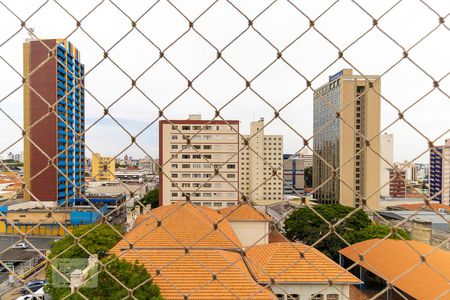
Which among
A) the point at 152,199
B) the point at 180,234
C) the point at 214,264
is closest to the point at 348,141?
the point at 214,264

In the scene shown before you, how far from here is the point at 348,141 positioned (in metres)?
4.88

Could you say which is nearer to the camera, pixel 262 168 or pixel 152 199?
pixel 152 199

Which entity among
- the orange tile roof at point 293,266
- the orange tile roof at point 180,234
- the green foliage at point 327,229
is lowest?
the green foliage at point 327,229

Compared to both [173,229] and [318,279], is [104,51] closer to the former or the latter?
[318,279]

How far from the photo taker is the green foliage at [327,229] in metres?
7.72

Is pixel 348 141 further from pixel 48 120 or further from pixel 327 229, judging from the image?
pixel 48 120

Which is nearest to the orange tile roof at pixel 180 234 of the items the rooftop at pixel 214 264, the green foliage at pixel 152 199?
the rooftop at pixel 214 264

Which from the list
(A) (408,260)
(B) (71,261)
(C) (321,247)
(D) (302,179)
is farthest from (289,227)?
(D) (302,179)

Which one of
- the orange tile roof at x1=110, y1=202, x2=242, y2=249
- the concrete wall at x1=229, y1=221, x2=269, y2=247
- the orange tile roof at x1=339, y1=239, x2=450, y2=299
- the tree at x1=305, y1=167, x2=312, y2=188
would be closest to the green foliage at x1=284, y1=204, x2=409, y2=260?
the concrete wall at x1=229, y1=221, x2=269, y2=247

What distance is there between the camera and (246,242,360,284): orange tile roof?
3.75m

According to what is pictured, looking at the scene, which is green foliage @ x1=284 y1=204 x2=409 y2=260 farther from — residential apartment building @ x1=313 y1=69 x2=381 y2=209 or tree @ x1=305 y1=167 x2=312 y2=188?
tree @ x1=305 y1=167 x2=312 y2=188

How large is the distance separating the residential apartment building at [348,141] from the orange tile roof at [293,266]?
105 centimetres

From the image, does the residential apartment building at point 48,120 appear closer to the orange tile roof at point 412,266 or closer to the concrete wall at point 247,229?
the concrete wall at point 247,229

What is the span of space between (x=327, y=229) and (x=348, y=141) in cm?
414
